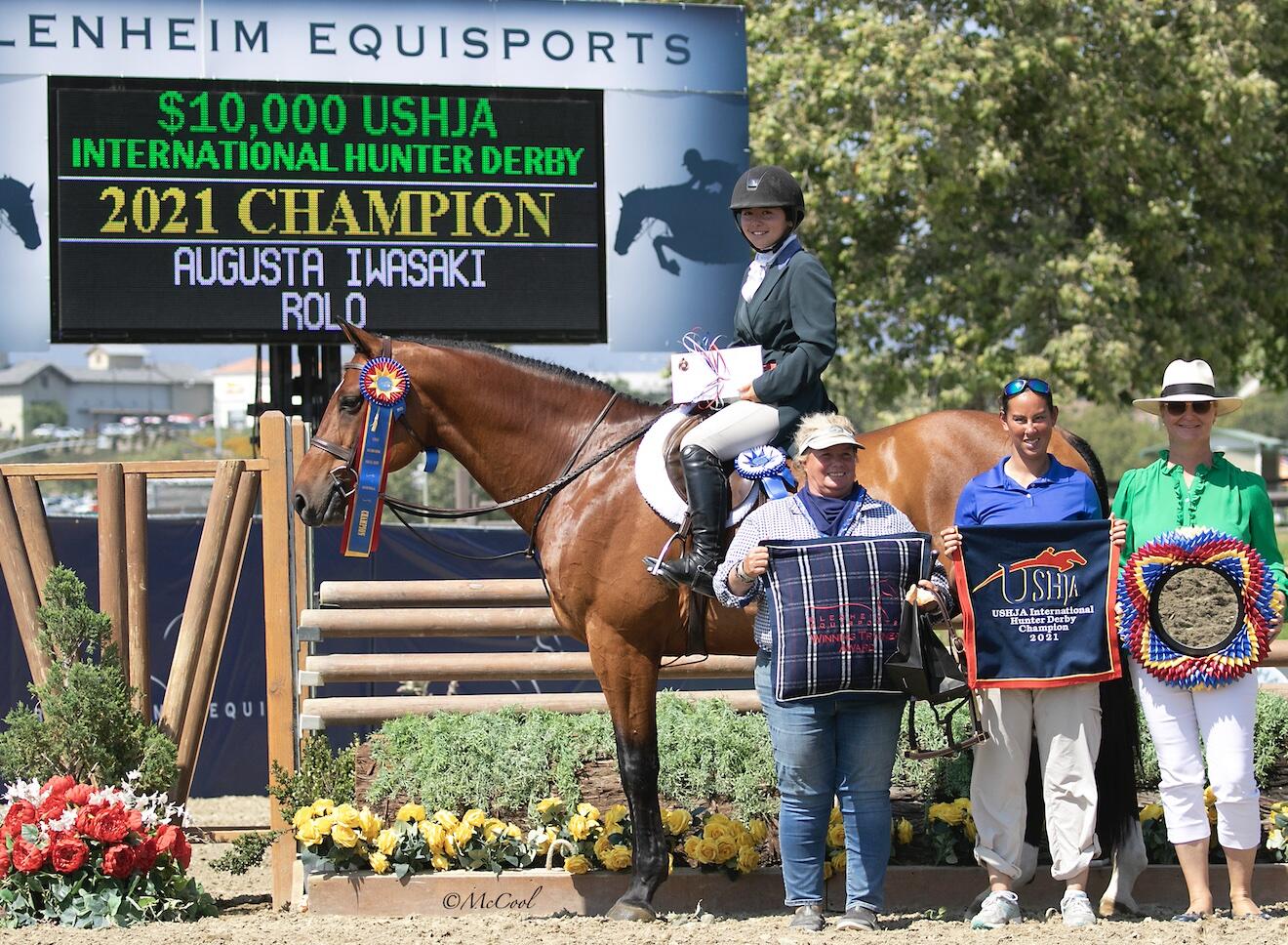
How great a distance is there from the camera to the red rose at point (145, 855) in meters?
6.06

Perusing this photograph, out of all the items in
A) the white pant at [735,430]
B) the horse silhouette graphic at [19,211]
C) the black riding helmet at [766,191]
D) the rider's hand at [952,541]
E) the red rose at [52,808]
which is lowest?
the red rose at [52,808]

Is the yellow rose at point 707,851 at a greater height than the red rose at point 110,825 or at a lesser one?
lesser

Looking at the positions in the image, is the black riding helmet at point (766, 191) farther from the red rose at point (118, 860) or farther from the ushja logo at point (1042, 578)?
the red rose at point (118, 860)

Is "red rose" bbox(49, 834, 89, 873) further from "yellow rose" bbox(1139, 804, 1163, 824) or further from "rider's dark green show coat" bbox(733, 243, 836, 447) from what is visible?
"yellow rose" bbox(1139, 804, 1163, 824)

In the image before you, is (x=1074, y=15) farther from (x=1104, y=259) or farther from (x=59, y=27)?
(x=59, y=27)

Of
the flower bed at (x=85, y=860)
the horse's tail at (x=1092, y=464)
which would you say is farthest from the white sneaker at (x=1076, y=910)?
the flower bed at (x=85, y=860)

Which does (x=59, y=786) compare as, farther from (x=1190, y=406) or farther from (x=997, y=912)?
(x=1190, y=406)

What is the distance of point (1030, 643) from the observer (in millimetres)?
5285

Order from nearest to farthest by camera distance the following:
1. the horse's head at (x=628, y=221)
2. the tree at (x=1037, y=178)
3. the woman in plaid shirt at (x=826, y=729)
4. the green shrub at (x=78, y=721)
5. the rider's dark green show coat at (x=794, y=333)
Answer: the woman in plaid shirt at (x=826, y=729) → the rider's dark green show coat at (x=794, y=333) → the green shrub at (x=78, y=721) → the horse's head at (x=628, y=221) → the tree at (x=1037, y=178)

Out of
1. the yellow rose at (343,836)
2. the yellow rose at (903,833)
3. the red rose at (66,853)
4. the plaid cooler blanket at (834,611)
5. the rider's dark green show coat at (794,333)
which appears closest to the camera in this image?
the plaid cooler blanket at (834,611)

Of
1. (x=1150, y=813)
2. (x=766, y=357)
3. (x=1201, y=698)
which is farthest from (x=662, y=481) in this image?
(x=1150, y=813)

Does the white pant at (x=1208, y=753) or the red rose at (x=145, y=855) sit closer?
the white pant at (x=1208, y=753)

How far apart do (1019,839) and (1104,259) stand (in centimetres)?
1338

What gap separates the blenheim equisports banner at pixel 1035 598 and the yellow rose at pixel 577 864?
1811 mm
